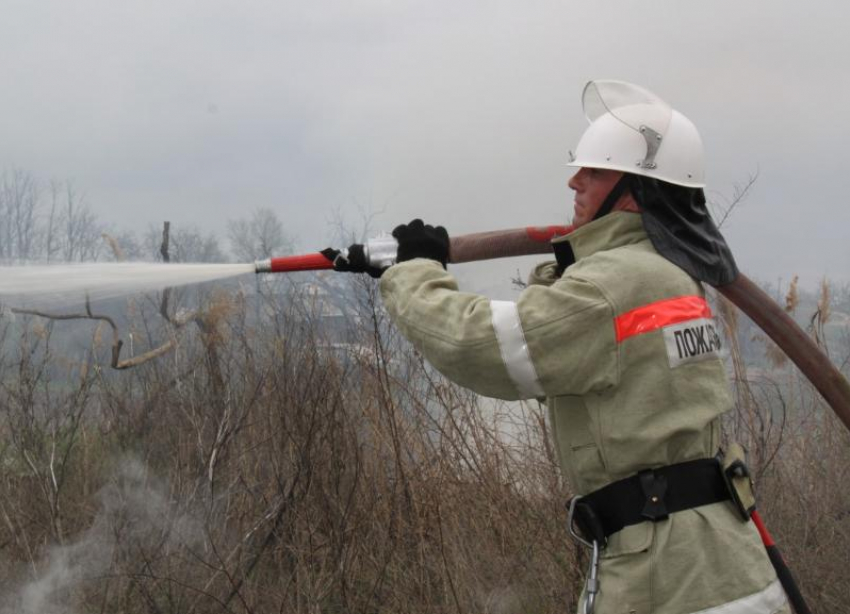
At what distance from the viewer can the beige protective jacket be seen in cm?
200

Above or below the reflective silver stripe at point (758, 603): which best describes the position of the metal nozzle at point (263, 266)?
above

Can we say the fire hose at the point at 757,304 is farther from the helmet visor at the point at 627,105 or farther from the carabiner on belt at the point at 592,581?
the carabiner on belt at the point at 592,581

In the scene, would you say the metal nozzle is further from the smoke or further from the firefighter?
the smoke

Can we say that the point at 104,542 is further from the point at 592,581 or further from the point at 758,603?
the point at 758,603

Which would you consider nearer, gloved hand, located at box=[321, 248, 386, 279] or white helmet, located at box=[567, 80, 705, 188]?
white helmet, located at box=[567, 80, 705, 188]

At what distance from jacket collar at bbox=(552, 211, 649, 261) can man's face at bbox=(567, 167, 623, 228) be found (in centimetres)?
9

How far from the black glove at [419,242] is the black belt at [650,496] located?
77 centimetres

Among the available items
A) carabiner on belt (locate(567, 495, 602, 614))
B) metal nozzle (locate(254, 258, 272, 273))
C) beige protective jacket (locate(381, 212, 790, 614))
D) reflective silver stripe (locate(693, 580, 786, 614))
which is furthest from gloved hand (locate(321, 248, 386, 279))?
reflective silver stripe (locate(693, 580, 786, 614))

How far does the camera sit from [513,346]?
1.99 m

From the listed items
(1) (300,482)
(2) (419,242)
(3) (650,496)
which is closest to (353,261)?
(2) (419,242)

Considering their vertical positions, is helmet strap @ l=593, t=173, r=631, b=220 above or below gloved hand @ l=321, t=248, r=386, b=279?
above

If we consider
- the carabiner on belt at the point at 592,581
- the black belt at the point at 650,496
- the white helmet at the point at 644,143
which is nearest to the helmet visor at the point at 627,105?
the white helmet at the point at 644,143

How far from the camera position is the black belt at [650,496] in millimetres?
2061

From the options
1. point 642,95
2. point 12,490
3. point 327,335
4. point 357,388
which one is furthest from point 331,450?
point 642,95
